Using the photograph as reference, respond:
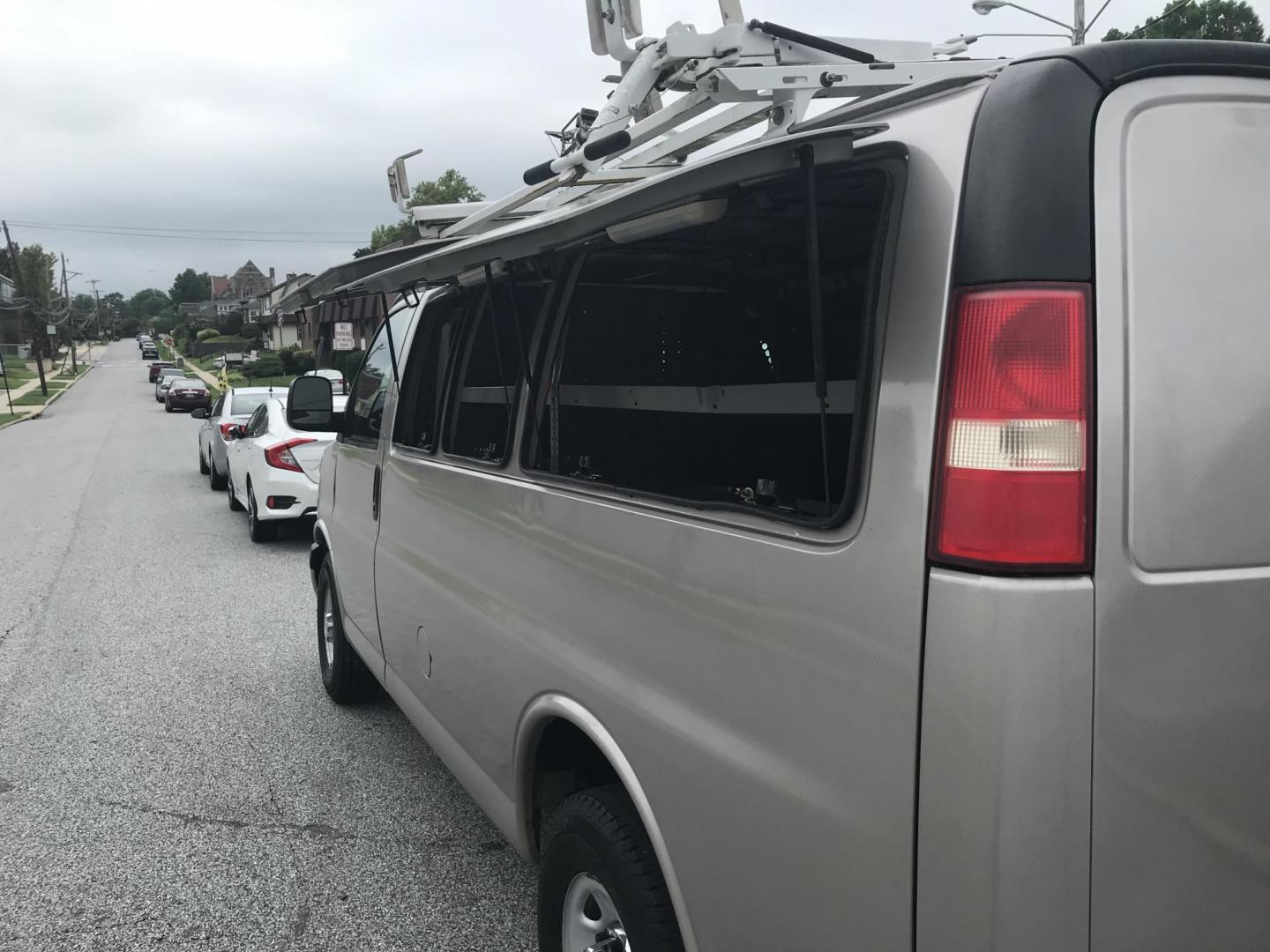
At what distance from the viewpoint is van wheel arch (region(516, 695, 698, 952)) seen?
2.42 meters

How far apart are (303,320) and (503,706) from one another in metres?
3.12

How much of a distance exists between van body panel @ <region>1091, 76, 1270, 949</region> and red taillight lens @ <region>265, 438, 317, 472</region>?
32.9 ft

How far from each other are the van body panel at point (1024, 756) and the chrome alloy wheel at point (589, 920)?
1.16 meters

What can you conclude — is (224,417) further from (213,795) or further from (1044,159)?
(1044,159)

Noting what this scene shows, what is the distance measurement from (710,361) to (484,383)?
81cm

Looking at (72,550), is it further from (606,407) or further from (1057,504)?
(1057,504)

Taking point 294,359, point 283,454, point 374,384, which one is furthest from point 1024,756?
point 294,359

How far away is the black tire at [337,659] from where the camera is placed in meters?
5.48

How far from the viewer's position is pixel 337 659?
18.3 feet

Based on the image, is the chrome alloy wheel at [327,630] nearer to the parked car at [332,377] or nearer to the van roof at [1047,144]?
the parked car at [332,377]

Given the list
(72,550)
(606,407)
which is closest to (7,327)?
(72,550)

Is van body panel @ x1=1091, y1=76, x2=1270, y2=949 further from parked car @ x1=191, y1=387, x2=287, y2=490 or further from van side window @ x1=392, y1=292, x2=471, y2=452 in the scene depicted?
parked car @ x1=191, y1=387, x2=287, y2=490

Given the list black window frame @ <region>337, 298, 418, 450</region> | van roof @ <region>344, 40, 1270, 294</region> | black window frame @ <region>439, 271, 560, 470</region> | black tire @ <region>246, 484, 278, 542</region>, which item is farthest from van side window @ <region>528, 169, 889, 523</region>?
black tire @ <region>246, 484, 278, 542</region>

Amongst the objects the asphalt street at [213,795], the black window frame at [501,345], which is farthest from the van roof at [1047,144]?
the asphalt street at [213,795]
